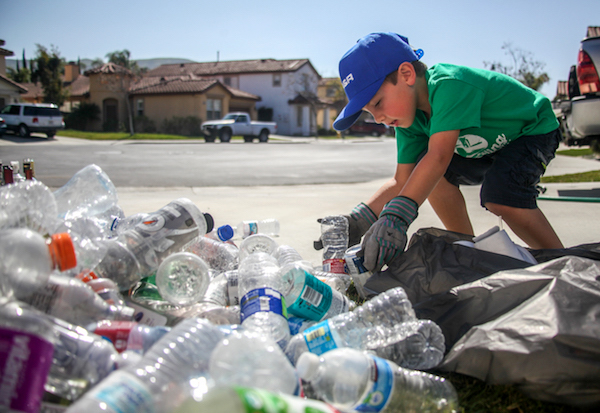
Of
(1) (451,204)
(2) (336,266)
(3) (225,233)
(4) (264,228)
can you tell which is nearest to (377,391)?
(2) (336,266)

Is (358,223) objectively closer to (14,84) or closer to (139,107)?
(14,84)

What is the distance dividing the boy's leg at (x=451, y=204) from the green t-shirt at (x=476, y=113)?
29 cm

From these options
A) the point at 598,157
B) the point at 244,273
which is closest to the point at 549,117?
the point at 244,273

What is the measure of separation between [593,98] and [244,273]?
18.2ft

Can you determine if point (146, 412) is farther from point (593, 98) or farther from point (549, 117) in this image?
point (593, 98)

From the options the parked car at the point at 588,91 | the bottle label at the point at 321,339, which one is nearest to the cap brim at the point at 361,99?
the bottle label at the point at 321,339

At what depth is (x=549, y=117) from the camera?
2.91 meters

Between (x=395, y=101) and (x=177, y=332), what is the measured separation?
5.91ft

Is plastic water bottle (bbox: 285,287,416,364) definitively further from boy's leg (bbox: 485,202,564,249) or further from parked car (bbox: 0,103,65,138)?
parked car (bbox: 0,103,65,138)

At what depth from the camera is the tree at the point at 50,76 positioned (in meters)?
45.0

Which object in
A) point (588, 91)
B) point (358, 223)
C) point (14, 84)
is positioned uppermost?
point (14, 84)

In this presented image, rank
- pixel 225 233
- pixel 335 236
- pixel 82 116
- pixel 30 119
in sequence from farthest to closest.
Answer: pixel 82 116 → pixel 30 119 → pixel 225 233 → pixel 335 236

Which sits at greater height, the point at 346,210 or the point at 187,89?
the point at 187,89

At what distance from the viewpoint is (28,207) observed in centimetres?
206
